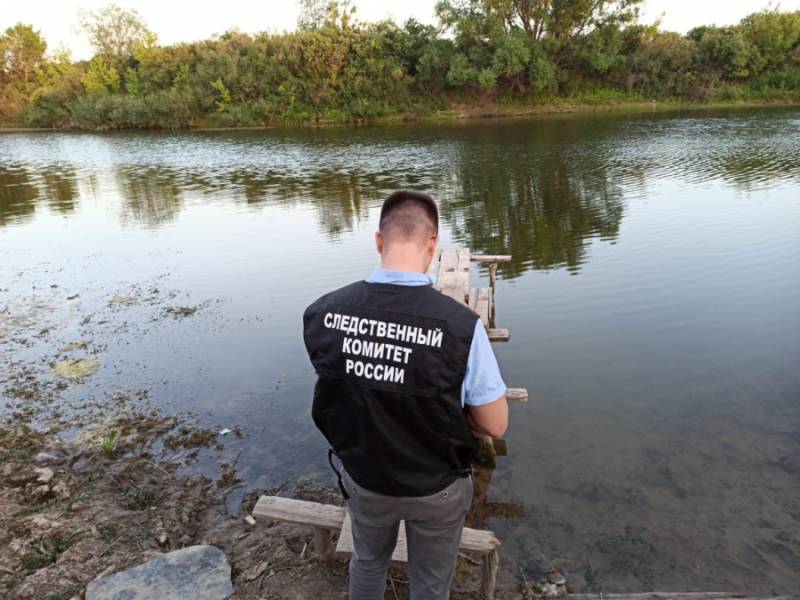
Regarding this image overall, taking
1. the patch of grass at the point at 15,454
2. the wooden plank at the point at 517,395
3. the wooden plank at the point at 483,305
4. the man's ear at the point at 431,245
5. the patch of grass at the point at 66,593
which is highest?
the man's ear at the point at 431,245

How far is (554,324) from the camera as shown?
27.8 ft

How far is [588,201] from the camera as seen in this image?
16.3 metres

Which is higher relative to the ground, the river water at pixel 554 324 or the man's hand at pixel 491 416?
the man's hand at pixel 491 416

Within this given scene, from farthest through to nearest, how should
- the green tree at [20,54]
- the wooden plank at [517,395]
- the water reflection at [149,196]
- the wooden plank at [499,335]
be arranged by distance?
1. the green tree at [20,54]
2. the water reflection at [149,196]
3. the wooden plank at [499,335]
4. the wooden plank at [517,395]

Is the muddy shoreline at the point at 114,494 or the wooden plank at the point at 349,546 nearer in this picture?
the wooden plank at the point at 349,546

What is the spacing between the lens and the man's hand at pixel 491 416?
2330mm

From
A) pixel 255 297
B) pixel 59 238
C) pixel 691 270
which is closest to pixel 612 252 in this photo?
pixel 691 270

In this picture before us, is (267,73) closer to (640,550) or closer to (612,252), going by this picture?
(612,252)

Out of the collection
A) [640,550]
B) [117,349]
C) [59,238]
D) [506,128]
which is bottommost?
[640,550]

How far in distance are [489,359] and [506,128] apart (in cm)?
3757

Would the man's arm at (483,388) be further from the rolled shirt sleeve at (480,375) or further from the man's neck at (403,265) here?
the man's neck at (403,265)

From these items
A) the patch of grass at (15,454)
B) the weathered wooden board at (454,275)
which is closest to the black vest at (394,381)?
the patch of grass at (15,454)

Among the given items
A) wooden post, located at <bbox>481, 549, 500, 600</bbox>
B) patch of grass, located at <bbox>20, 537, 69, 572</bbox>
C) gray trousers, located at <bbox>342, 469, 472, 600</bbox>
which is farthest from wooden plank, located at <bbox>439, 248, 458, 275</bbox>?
gray trousers, located at <bbox>342, 469, 472, 600</bbox>

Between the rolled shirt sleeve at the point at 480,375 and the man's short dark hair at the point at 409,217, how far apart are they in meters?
0.48
